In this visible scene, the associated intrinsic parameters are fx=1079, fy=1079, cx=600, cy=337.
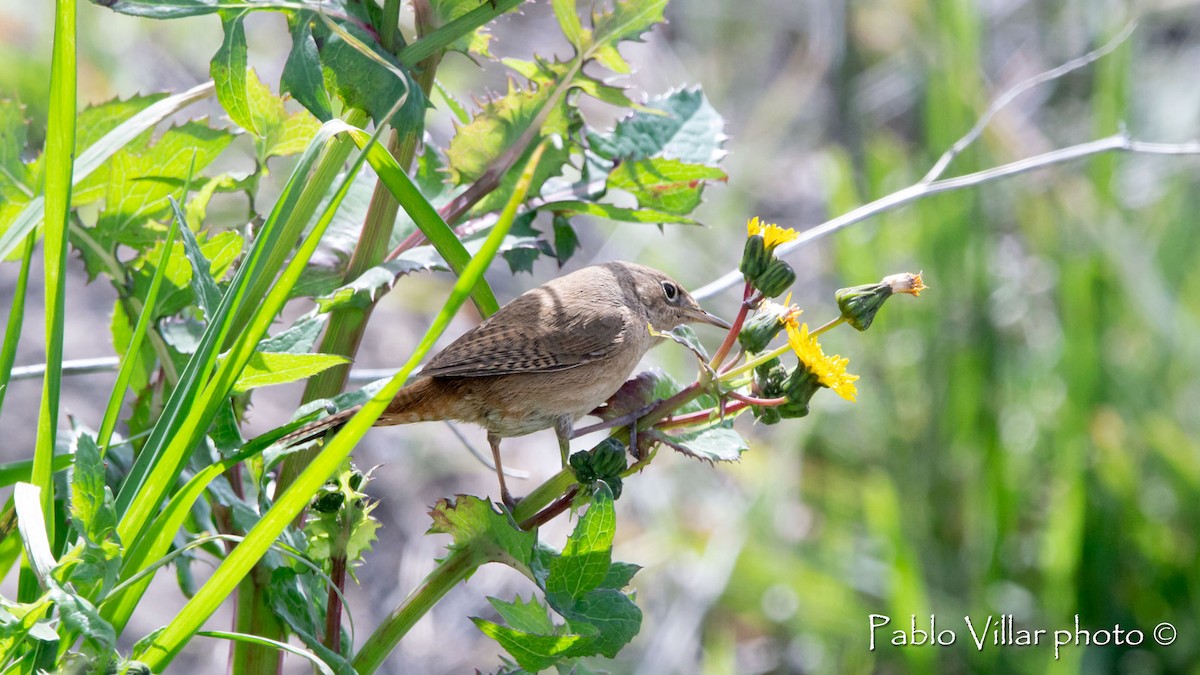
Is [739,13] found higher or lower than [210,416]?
higher

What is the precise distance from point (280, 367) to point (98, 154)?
Result: 0.49 m

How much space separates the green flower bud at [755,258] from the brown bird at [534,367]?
0.57 m

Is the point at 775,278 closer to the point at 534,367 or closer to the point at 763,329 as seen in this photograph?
the point at 763,329

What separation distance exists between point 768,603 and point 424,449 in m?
1.68

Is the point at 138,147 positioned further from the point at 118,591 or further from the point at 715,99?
the point at 715,99

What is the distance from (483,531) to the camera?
132 centimetres

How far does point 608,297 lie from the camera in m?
2.50

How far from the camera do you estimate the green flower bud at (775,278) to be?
4.76ft

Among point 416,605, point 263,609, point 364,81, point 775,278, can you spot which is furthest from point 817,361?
point 263,609

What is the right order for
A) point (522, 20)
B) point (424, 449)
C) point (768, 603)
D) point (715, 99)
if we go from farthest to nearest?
point (522, 20), point (715, 99), point (424, 449), point (768, 603)

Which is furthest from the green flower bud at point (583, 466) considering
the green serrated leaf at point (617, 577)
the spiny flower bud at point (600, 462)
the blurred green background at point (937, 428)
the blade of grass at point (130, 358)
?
the blurred green background at point (937, 428)

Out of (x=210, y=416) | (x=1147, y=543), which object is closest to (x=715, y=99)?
(x=1147, y=543)

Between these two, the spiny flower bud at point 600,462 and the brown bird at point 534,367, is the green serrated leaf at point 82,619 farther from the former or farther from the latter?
the brown bird at point 534,367

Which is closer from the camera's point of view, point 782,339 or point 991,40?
point 782,339
